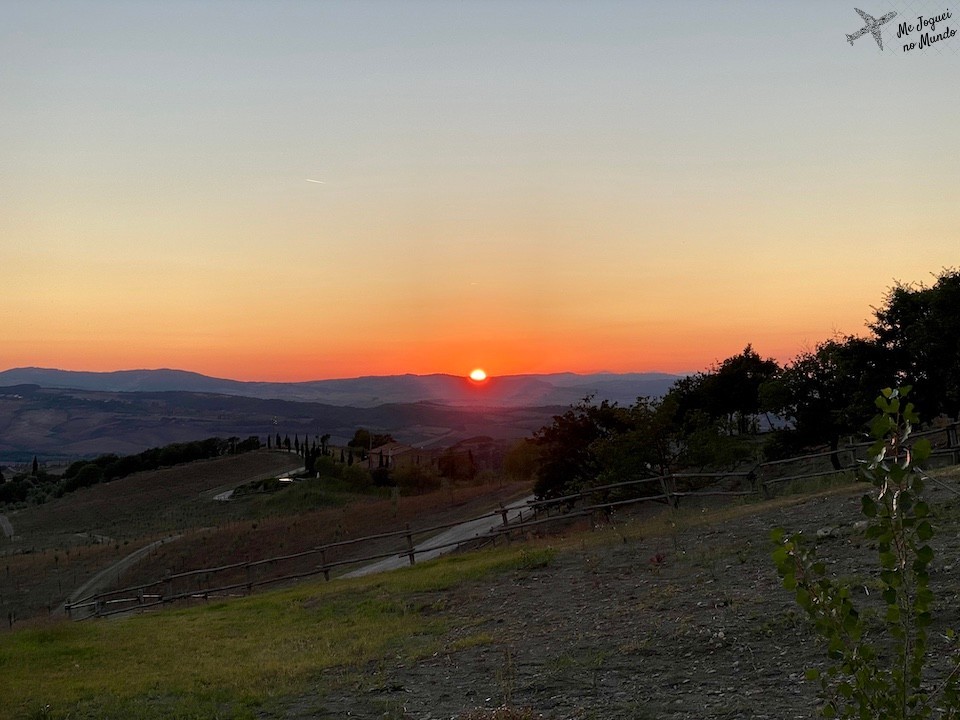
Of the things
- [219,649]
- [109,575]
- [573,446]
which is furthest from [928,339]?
[109,575]

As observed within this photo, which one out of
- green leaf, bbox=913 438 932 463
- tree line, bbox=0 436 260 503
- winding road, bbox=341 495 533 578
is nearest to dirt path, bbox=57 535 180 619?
winding road, bbox=341 495 533 578

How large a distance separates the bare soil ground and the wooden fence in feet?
29.5

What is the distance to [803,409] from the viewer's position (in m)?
45.6

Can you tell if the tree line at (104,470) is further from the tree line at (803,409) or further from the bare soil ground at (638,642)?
the bare soil ground at (638,642)

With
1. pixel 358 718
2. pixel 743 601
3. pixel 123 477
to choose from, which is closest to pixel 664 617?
pixel 743 601

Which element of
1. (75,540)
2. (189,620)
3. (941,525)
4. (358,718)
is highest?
(941,525)

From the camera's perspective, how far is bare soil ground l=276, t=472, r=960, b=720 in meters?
11.2

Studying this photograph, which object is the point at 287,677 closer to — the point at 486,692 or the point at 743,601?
the point at 486,692

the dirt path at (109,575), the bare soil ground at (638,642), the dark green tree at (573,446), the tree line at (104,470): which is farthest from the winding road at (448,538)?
the tree line at (104,470)

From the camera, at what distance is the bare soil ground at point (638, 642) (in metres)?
11.2

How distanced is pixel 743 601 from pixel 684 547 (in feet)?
19.5

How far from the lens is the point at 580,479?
41.3 metres

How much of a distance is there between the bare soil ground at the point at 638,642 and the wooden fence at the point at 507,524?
29.5 ft

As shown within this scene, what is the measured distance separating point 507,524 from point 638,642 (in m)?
23.3
